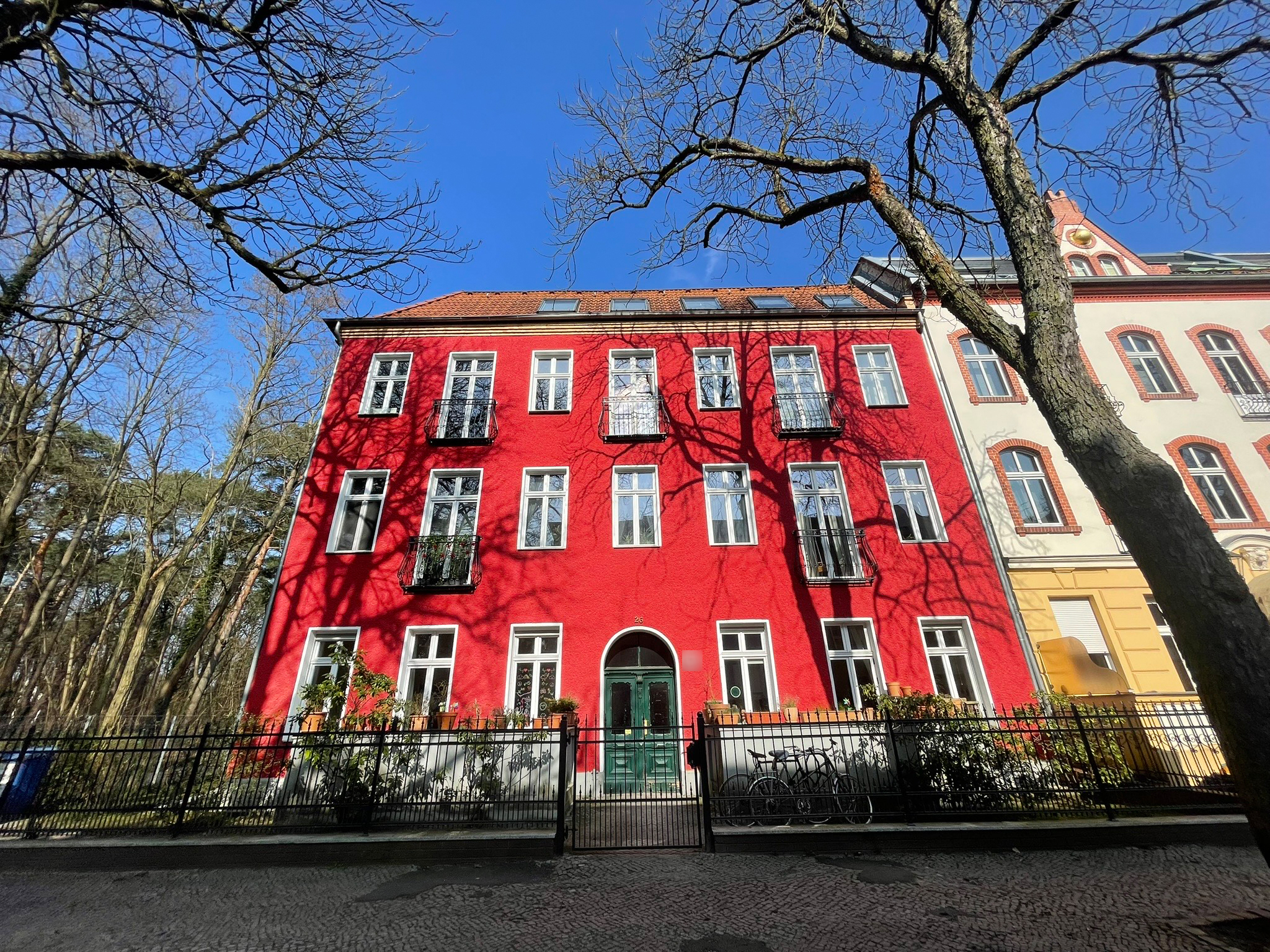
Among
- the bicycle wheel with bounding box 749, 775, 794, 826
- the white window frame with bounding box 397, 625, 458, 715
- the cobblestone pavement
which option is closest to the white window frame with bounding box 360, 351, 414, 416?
the white window frame with bounding box 397, 625, 458, 715

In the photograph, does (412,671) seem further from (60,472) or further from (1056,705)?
(60,472)

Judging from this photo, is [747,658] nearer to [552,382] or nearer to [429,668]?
[429,668]

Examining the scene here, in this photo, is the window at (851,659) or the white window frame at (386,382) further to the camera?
the white window frame at (386,382)

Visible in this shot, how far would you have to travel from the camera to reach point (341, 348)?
15.0 meters

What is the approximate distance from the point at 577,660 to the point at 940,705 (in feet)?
22.5

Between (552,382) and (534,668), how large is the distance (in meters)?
7.58

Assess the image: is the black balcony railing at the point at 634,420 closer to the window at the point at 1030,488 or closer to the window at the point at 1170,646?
the window at the point at 1030,488

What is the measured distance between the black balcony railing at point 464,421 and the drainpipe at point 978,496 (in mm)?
12030

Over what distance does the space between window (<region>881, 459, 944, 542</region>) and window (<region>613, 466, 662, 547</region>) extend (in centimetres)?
588

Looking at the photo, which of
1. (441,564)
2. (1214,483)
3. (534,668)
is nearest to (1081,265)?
(1214,483)

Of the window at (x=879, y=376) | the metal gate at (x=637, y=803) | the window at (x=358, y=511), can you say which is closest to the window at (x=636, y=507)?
the metal gate at (x=637, y=803)

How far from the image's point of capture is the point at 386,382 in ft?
47.8

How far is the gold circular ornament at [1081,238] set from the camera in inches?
658

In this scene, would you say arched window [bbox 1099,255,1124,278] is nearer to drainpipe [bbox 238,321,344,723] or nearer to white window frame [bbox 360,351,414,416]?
white window frame [bbox 360,351,414,416]
